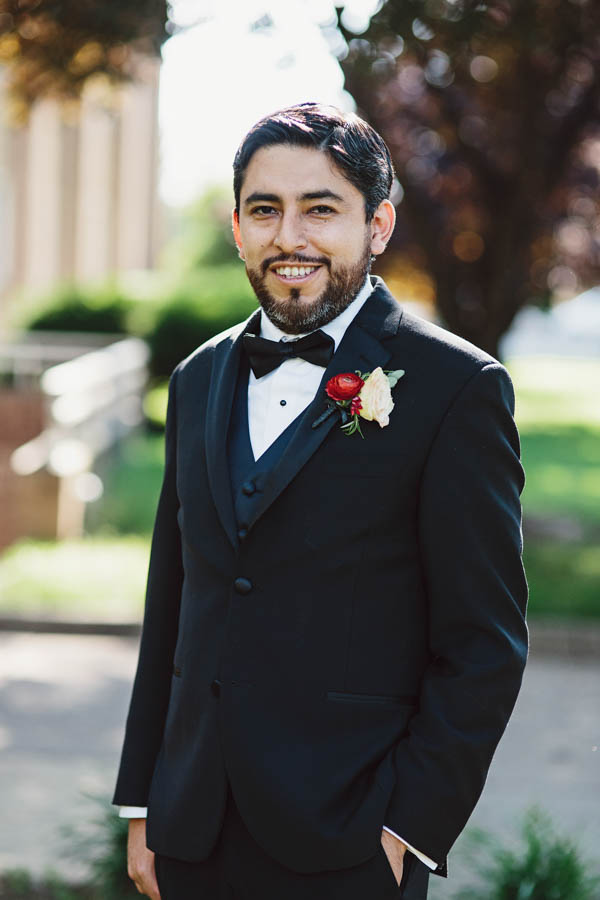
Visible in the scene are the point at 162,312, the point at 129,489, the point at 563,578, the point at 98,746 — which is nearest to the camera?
the point at 98,746

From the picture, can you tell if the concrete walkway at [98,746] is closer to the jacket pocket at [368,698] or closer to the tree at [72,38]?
the jacket pocket at [368,698]

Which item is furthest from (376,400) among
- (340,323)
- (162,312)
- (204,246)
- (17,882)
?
(204,246)

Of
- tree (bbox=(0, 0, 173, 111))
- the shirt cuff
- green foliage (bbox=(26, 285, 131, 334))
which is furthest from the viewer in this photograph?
green foliage (bbox=(26, 285, 131, 334))

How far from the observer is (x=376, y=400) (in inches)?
88.6

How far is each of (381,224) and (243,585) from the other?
0.80 meters

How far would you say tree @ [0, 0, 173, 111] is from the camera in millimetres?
6719

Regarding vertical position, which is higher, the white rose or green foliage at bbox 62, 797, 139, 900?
the white rose

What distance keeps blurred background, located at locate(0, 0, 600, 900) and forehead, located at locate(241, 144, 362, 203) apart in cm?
238

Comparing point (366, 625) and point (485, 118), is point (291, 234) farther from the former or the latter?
point (485, 118)

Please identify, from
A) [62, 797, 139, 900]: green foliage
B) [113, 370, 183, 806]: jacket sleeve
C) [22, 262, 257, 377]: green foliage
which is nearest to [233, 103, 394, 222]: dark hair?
[113, 370, 183, 806]: jacket sleeve

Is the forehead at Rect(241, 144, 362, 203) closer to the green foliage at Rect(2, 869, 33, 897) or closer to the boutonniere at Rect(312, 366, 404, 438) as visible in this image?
the boutonniere at Rect(312, 366, 404, 438)

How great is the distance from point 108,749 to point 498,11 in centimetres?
452

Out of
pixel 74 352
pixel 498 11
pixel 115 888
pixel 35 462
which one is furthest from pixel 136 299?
pixel 115 888

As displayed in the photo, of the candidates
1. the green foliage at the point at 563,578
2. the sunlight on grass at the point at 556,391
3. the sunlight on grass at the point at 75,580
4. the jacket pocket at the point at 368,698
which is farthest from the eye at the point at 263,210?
the sunlight on grass at the point at 556,391
